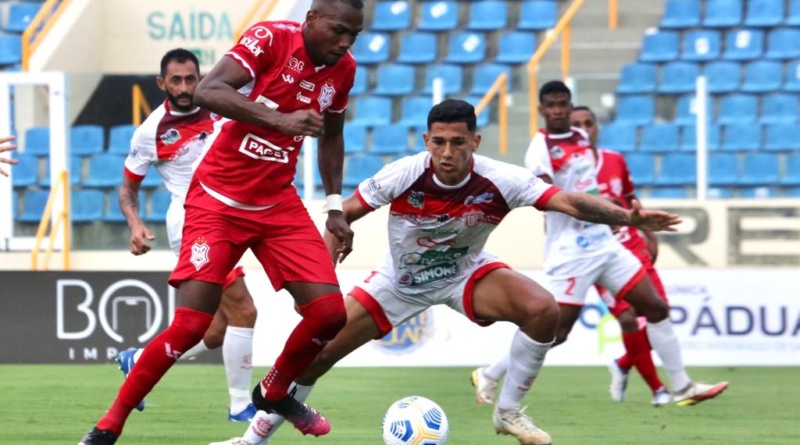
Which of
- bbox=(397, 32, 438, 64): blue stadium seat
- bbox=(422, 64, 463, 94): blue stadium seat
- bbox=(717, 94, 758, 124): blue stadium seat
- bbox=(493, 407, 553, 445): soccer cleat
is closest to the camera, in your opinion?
bbox=(493, 407, 553, 445): soccer cleat

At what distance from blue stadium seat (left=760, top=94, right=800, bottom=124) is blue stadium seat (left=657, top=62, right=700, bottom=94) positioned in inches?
36.6

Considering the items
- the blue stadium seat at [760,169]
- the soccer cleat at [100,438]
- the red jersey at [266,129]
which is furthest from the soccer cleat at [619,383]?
the blue stadium seat at [760,169]

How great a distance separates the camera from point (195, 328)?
23.1 feet

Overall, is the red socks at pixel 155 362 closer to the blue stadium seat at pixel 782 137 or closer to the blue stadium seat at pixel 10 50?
the blue stadium seat at pixel 782 137

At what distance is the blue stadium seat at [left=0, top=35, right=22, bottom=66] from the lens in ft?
67.1

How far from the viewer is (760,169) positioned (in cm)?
1736

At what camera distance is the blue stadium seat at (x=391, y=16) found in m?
20.7

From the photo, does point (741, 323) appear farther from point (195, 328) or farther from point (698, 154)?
point (195, 328)

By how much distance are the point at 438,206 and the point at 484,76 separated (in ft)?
36.9

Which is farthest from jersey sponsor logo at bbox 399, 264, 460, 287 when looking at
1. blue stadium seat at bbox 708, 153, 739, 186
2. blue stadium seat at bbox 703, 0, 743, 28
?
blue stadium seat at bbox 703, 0, 743, 28

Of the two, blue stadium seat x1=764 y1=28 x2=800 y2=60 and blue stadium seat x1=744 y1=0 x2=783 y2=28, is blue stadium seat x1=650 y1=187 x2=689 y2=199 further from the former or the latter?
blue stadium seat x1=744 y1=0 x2=783 y2=28

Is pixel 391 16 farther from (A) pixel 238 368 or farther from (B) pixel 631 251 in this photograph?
(A) pixel 238 368

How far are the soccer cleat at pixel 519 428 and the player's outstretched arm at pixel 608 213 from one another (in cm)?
114

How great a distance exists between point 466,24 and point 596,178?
991 centimetres
